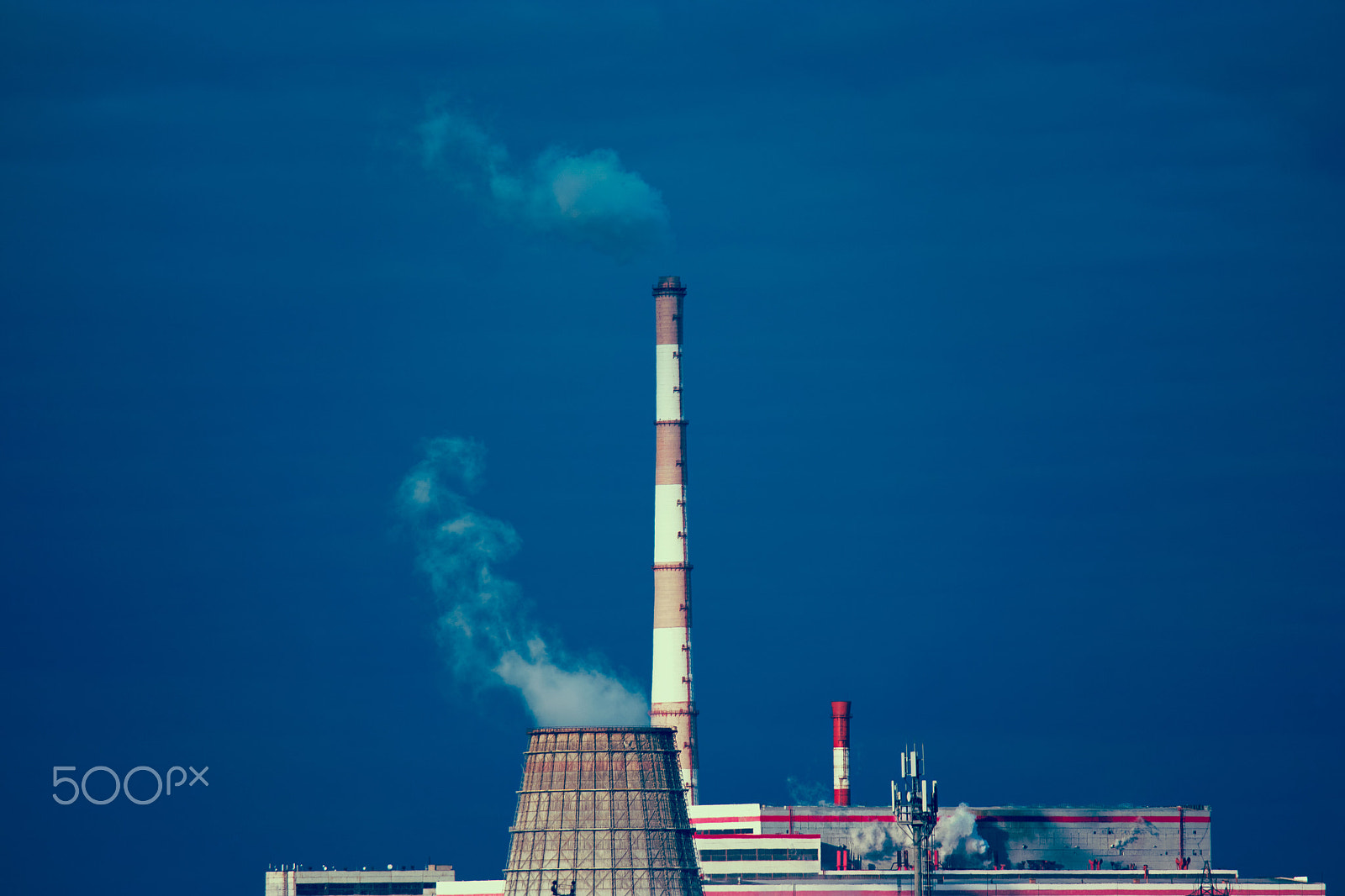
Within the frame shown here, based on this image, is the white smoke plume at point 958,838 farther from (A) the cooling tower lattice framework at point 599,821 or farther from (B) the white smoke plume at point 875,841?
(A) the cooling tower lattice framework at point 599,821

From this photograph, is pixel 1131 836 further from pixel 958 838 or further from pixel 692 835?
pixel 692 835

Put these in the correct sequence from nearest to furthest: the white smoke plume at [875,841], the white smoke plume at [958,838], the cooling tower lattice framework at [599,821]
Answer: the cooling tower lattice framework at [599,821], the white smoke plume at [958,838], the white smoke plume at [875,841]

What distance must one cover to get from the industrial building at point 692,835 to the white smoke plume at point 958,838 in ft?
0.28

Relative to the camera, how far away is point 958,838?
440 feet

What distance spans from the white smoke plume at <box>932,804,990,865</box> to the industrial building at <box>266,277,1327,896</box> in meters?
0.09

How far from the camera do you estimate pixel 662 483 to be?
13900cm

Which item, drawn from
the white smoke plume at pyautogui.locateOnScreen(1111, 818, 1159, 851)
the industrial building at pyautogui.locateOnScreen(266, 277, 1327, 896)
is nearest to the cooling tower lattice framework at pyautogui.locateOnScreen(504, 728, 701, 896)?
the industrial building at pyautogui.locateOnScreen(266, 277, 1327, 896)

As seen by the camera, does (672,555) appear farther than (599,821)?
Yes

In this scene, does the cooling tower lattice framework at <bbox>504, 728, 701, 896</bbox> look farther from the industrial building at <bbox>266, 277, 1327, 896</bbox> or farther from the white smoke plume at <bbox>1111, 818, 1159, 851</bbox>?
the white smoke plume at <bbox>1111, 818, 1159, 851</bbox>

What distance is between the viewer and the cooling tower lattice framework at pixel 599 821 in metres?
115

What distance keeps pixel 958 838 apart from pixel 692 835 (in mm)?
20918

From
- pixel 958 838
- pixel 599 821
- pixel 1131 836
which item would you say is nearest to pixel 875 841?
pixel 958 838

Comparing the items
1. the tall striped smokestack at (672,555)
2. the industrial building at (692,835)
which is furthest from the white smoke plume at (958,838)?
the tall striped smokestack at (672,555)

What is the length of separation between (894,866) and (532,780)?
24.2m
